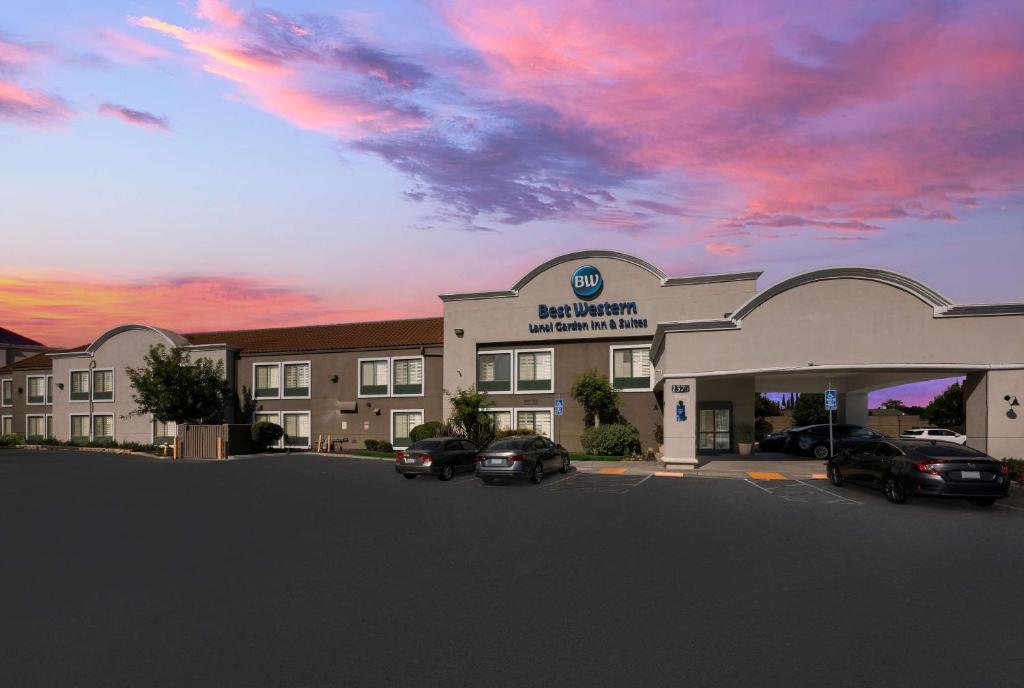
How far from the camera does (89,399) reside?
5391cm

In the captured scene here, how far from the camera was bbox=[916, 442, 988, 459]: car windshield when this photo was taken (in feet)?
56.7

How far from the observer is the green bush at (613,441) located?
3597 centimetres

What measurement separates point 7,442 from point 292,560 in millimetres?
54843

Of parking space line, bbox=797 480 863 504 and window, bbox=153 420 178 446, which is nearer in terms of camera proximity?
parking space line, bbox=797 480 863 504

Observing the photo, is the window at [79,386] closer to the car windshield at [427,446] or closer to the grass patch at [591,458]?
the grass patch at [591,458]

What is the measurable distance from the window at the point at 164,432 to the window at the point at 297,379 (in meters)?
8.65

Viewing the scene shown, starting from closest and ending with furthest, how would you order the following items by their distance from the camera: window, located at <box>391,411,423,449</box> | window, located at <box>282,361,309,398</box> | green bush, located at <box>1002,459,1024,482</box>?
green bush, located at <box>1002,459,1024,482</box> < window, located at <box>391,411,423,449</box> < window, located at <box>282,361,309,398</box>

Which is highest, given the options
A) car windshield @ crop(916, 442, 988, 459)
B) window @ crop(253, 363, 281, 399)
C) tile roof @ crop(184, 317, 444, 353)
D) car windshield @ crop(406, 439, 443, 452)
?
tile roof @ crop(184, 317, 444, 353)

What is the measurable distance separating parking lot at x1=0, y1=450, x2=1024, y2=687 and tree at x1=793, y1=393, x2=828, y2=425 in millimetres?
64345

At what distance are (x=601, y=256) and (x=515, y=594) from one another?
31299mm

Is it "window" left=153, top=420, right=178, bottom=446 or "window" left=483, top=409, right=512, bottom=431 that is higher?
"window" left=483, top=409, right=512, bottom=431

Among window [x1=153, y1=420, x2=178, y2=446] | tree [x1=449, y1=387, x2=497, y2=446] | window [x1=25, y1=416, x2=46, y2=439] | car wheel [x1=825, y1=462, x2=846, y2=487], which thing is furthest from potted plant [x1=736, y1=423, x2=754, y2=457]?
window [x1=25, y1=416, x2=46, y2=439]

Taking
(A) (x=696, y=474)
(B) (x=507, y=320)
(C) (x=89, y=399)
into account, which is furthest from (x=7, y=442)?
(A) (x=696, y=474)

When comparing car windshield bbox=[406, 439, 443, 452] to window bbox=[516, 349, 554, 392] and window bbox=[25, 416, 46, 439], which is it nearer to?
window bbox=[516, 349, 554, 392]
